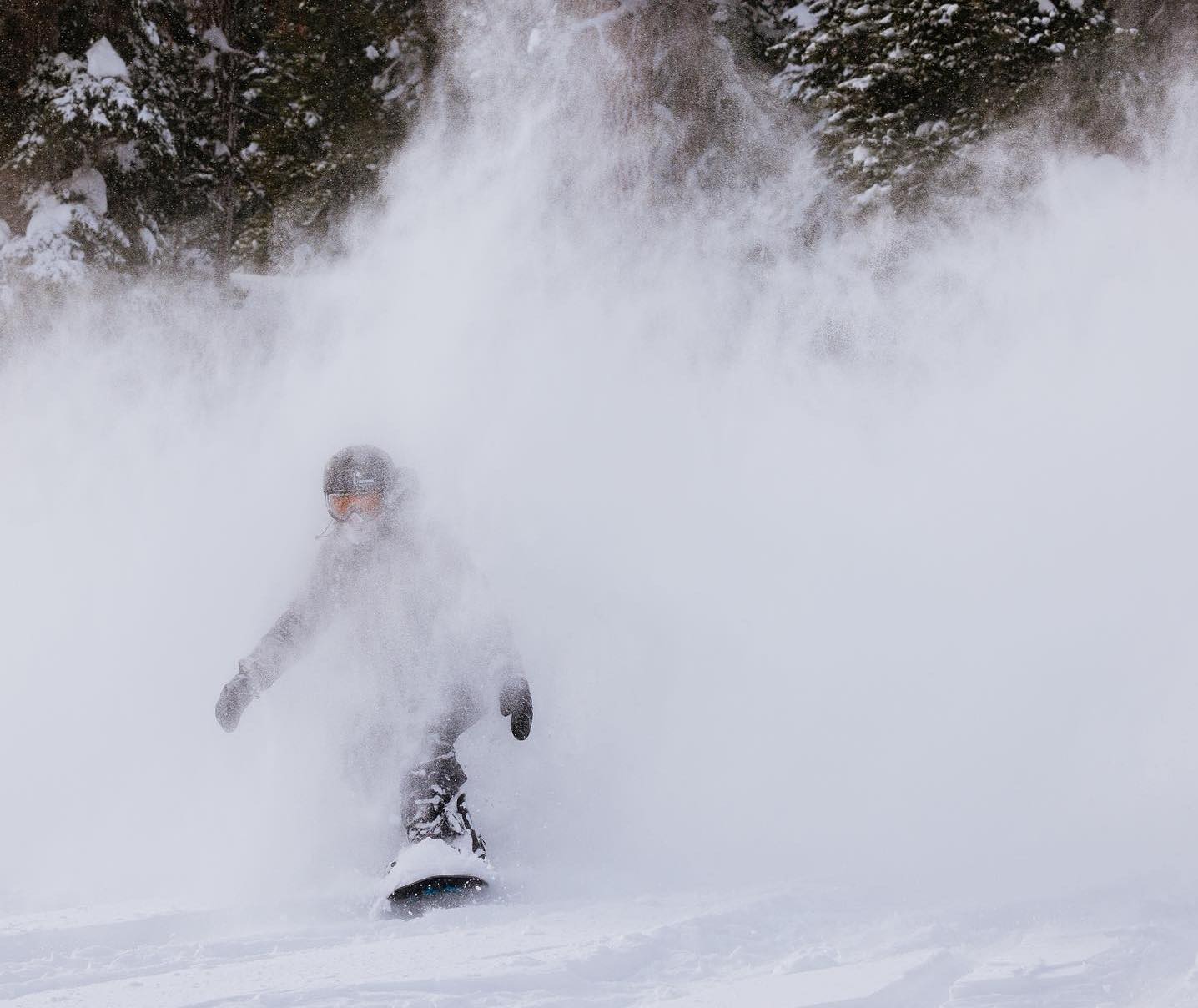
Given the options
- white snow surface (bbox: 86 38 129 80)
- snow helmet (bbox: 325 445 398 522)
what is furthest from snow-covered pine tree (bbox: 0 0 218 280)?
snow helmet (bbox: 325 445 398 522)

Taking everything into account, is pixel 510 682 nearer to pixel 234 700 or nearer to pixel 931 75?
pixel 234 700

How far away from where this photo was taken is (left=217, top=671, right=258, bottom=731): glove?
10.8 feet

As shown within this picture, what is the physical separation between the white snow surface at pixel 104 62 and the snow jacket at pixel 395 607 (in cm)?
672

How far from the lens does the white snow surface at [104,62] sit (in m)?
8.14

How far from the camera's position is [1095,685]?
13.1 feet

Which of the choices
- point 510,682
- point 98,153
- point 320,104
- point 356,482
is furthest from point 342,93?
point 510,682

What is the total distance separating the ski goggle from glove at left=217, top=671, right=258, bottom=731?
2.26 feet

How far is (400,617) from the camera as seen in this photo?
3.63 metres

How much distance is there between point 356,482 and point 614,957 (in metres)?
1.96

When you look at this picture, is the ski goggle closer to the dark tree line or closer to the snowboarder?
the snowboarder

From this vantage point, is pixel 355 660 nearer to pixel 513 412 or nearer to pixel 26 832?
pixel 26 832

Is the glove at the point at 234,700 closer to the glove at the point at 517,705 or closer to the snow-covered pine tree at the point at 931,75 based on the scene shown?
the glove at the point at 517,705

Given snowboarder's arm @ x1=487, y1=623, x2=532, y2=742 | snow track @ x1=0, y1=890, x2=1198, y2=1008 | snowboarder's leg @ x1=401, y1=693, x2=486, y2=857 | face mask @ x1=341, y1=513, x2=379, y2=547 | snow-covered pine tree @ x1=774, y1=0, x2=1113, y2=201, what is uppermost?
snow-covered pine tree @ x1=774, y1=0, x2=1113, y2=201

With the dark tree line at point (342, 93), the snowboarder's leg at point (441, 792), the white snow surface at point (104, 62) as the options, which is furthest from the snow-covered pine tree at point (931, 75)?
the white snow surface at point (104, 62)
